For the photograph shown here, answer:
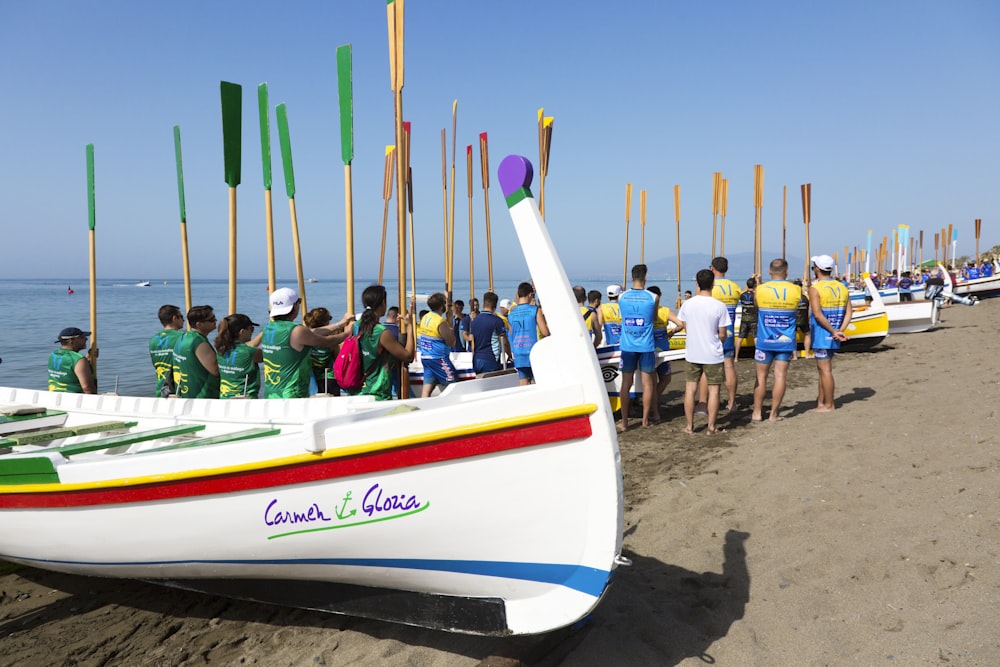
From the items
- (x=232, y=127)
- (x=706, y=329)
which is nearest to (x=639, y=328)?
(x=706, y=329)

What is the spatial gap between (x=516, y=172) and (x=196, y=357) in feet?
12.0

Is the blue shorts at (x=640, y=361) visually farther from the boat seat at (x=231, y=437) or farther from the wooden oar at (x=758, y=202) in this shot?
the wooden oar at (x=758, y=202)

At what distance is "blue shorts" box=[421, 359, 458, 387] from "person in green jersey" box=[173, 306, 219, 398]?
2720mm

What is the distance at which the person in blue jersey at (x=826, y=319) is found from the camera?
612 cm

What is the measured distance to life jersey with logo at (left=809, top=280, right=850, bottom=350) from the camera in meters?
6.20

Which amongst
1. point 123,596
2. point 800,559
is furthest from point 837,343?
point 123,596

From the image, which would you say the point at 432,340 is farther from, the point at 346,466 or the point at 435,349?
the point at 346,466

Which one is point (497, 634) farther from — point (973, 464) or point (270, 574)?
point (973, 464)

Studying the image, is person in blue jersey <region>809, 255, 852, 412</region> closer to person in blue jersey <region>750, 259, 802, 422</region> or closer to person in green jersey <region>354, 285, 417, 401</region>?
person in blue jersey <region>750, 259, 802, 422</region>

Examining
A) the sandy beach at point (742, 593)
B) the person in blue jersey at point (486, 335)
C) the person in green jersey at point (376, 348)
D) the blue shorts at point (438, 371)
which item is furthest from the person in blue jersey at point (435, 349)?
the sandy beach at point (742, 593)

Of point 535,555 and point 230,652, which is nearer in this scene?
point 535,555

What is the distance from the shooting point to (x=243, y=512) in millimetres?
2678

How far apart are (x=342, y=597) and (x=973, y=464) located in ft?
Answer: 14.1

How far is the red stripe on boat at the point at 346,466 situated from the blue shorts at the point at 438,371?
441cm
